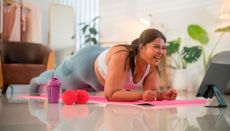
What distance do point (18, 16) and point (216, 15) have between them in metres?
2.91

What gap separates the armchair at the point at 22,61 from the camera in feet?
13.9

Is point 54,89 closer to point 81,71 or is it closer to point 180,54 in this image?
point 81,71

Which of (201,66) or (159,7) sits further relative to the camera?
(159,7)

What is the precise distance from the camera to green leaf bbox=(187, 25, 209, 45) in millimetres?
4156

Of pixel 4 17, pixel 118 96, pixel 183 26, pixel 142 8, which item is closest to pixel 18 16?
pixel 4 17

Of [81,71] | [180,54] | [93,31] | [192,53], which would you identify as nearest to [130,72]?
[81,71]

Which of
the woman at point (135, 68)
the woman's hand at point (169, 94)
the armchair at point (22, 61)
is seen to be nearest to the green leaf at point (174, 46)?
the armchair at point (22, 61)

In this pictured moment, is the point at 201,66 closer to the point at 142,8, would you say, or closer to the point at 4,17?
the point at 142,8

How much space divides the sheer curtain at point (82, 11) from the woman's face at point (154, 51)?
4299 millimetres

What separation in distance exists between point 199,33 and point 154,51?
2707mm

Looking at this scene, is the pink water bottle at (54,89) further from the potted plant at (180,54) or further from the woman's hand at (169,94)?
the potted plant at (180,54)

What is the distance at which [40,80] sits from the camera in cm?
260

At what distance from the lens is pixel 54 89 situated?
1.72 metres

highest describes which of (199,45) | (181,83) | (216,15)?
(216,15)
